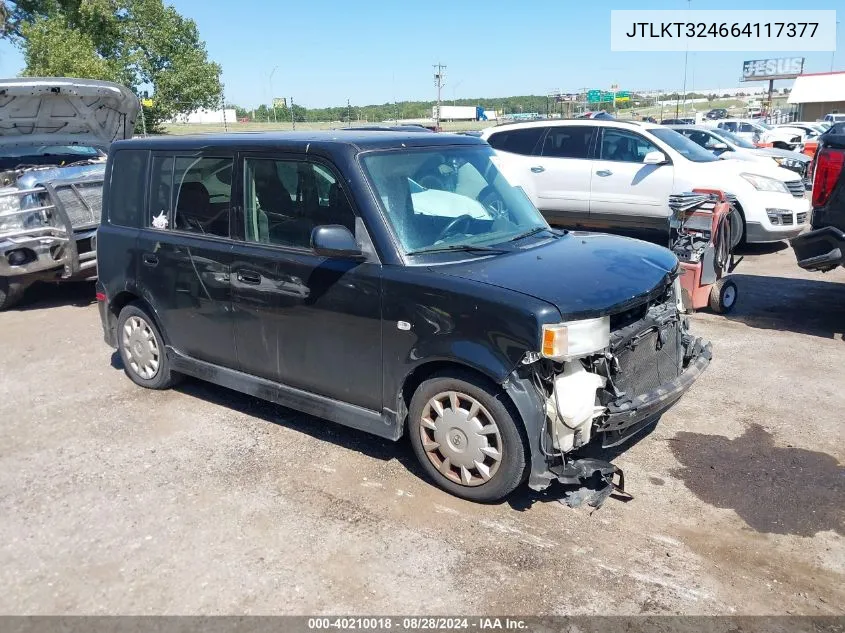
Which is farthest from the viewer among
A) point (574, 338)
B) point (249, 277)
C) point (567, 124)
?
point (567, 124)

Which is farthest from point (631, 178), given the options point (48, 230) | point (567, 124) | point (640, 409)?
point (48, 230)

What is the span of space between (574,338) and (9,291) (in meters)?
7.72

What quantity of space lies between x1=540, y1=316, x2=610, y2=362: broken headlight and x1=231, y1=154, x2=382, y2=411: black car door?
1.02m

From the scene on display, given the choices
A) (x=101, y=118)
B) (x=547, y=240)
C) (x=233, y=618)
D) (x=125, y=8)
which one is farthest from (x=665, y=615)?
(x=125, y=8)

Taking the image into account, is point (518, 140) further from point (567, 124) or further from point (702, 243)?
point (702, 243)

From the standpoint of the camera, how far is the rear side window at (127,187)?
5.26m

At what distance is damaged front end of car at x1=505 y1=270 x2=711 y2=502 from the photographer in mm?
3512

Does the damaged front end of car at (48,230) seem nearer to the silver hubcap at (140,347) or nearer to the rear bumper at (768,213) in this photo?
the silver hubcap at (140,347)

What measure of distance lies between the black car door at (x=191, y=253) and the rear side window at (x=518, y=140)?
704cm

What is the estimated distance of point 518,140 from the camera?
11.2 meters

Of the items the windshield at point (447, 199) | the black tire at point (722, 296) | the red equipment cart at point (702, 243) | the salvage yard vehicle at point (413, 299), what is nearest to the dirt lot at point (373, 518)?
the salvage yard vehicle at point (413, 299)

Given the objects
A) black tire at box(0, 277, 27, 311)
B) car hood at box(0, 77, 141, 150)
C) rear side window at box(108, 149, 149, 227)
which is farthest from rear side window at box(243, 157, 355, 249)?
car hood at box(0, 77, 141, 150)

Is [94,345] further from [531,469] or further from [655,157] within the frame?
[655,157]

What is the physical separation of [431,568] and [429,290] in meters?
1.38
